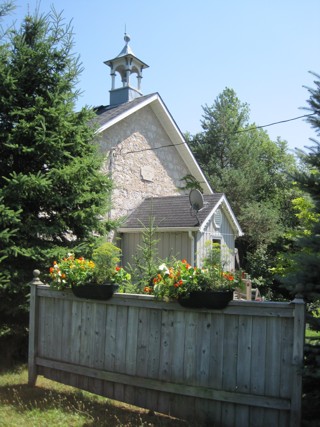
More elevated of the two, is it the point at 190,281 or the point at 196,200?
the point at 196,200

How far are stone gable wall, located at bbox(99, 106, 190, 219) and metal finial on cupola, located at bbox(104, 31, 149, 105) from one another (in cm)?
145

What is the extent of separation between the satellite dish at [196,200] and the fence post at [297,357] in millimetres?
8362

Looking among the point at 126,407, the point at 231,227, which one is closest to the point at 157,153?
the point at 231,227

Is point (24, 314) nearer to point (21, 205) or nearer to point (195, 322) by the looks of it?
point (21, 205)

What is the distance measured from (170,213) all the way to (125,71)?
272 inches

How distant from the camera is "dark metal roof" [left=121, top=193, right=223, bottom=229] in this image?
12.6 metres

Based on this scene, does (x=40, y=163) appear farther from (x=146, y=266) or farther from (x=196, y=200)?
(x=196, y=200)

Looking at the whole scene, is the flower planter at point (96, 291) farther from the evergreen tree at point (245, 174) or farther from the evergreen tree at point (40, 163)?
the evergreen tree at point (245, 174)

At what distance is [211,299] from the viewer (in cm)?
409

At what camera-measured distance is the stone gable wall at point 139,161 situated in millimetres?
13680

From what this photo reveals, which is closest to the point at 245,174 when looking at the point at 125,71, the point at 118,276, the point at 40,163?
the point at 125,71

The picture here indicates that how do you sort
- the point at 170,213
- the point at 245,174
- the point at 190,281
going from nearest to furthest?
1. the point at 190,281
2. the point at 170,213
3. the point at 245,174

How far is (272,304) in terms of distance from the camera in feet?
12.7

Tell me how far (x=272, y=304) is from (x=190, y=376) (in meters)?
1.17
